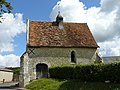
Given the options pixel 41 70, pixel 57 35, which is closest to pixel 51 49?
pixel 57 35

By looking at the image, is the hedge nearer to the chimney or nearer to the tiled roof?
the tiled roof

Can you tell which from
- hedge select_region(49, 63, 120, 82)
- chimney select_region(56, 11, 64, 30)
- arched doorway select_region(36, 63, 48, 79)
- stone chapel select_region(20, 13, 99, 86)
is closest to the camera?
hedge select_region(49, 63, 120, 82)

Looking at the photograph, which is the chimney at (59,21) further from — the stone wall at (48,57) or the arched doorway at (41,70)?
the arched doorway at (41,70)

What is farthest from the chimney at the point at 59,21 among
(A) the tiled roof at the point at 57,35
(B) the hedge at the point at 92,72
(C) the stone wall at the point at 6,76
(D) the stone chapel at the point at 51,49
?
(C) the stone wall at the point at 6,76

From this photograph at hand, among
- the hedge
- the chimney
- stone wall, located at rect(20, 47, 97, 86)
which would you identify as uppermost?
the chimney

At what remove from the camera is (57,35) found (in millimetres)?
36656

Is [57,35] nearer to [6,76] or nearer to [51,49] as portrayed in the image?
[51,49]

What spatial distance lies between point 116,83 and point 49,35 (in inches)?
708

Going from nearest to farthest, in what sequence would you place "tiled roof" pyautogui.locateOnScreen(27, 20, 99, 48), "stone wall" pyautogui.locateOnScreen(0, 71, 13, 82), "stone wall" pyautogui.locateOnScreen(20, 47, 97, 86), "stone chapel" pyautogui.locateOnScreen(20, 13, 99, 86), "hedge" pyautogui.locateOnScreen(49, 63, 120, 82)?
"hedge" pyautogui.locateOnScreen(49, 63, 120, 82)
"stone wall" pyautogui.locateOnScreen(20, 47, 97, 86)
"stone chapel" pyautogui.locateOnScreen(20, 13, 99, 86)
"tiled roof" pyautogui.locateOnScreen(27, 20, 99, 48)
"stone wall" pyautogui.locateOnScreen(0, 71, 13, 82)

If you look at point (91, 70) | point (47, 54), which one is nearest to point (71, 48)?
point (47, 54)

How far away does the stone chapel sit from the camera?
34.6 metres

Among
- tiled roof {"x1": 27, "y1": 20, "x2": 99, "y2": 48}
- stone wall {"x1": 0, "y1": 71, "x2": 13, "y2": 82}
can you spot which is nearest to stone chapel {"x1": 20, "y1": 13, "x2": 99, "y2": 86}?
tiled roof {"x1": 27, "y1": 20, "x2": 99, "y2": 48}

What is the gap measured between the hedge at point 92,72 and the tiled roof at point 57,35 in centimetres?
530

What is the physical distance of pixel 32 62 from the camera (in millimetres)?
34688
